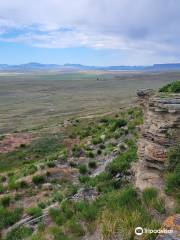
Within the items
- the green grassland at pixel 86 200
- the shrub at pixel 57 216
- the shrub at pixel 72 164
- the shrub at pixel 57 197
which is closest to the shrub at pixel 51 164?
the green grassland at pixel 86 200

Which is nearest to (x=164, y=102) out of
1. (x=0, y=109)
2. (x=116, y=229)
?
(x=116, y=229)

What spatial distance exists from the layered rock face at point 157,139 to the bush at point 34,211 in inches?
129

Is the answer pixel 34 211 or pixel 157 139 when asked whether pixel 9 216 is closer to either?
pixel 34 211

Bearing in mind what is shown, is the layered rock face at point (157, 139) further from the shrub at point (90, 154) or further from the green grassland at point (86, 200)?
the shrub at point (90, 154)

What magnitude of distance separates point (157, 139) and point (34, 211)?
4.65 metres

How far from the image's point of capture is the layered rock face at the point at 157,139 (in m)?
10.6

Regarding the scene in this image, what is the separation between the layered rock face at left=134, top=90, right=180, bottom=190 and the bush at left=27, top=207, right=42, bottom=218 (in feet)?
10.8

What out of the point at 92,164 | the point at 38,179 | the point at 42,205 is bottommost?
the point at 38,179

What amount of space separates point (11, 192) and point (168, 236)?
987 centimetres

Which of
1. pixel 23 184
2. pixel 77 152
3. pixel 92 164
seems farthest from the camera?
pixel 77 152

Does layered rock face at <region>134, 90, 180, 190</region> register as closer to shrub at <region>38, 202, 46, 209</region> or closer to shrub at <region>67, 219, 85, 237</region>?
shrub at <region>67, 219, 85, 237</region>

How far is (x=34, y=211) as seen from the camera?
12148 millimetres

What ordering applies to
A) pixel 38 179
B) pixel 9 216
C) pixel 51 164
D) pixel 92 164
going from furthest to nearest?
pixel 51 164, pixel 92 164, pixel 38 179, pixel 9 216

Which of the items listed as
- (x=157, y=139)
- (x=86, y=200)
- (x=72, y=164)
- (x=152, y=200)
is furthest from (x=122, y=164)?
(x=72, y=164)
